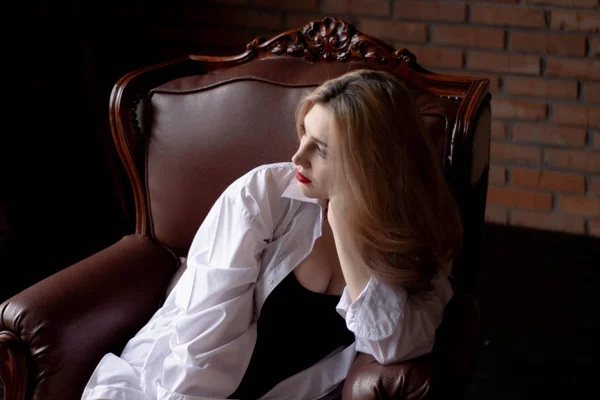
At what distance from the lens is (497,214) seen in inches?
107

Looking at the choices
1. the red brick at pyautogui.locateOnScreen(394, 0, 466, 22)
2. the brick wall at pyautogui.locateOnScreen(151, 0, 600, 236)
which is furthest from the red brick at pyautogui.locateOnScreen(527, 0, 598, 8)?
the red brick at pyautogui.locateOnScreen(394, 0, 466, 22)

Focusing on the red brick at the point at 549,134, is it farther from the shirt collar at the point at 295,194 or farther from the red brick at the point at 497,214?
the shirt collar at the point at 295,194

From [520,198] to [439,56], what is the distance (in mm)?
620

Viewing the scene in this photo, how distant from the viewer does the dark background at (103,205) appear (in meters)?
2.14

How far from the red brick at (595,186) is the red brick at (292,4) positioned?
3.97ft

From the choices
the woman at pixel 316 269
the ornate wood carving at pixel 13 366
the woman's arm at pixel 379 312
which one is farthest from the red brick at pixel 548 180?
the ornate wood carving at pixel 13 366

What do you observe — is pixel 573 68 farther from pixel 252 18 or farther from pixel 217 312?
pixel 217 312

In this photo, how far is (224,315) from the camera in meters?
1.25

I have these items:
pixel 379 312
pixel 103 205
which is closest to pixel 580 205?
pixel 379 312

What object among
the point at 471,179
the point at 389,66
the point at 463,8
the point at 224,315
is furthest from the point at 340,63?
the point at 463,8

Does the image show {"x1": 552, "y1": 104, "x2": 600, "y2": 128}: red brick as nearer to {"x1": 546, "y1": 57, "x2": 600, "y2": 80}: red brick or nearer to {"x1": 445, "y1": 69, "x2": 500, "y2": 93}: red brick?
{"x1": 546, "y1": 57, "x2": 600, "y2": 80}: red brick

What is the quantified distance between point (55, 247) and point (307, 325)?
151 cm

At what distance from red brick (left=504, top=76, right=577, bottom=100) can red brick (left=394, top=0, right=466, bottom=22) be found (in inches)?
11.7

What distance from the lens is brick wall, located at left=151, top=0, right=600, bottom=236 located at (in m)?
2.47
